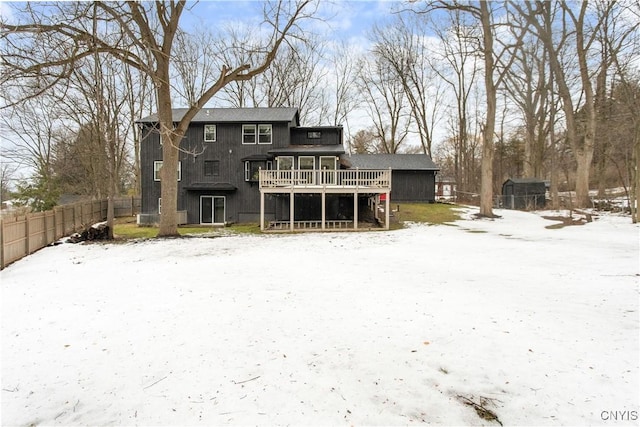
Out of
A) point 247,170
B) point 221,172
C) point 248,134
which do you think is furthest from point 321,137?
point 221,172

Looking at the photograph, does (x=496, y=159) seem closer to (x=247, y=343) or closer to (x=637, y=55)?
(x=637, y=55)

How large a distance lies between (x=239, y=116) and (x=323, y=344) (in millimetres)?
20592

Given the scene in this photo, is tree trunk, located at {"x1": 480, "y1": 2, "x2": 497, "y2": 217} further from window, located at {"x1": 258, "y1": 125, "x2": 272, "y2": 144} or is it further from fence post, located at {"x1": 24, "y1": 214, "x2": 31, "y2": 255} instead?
fence post, located at {"x1": 24, "y1": 214, "x2": 31, "y2": 255}

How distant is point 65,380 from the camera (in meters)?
3.53

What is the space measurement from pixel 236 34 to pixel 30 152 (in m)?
19.6

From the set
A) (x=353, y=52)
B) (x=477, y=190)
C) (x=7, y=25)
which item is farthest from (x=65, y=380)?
(x=477, y=190)

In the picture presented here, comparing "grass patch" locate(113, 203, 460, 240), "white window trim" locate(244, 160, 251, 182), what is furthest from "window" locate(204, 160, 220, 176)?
"grass patch" locate(113, 203, 460, 240)

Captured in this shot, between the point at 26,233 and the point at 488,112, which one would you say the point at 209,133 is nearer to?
the point at 26,233

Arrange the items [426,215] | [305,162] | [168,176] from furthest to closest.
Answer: [426,215]
[305,162]
[168,176]

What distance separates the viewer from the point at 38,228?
40.4ft

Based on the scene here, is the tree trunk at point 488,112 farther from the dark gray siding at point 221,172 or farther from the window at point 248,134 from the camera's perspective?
the window at point 248,134

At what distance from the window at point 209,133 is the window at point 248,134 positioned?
1946mm

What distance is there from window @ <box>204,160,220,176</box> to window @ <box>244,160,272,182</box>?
1860 millimetres

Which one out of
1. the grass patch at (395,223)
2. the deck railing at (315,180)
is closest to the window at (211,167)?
the grass patch at (395,223)
